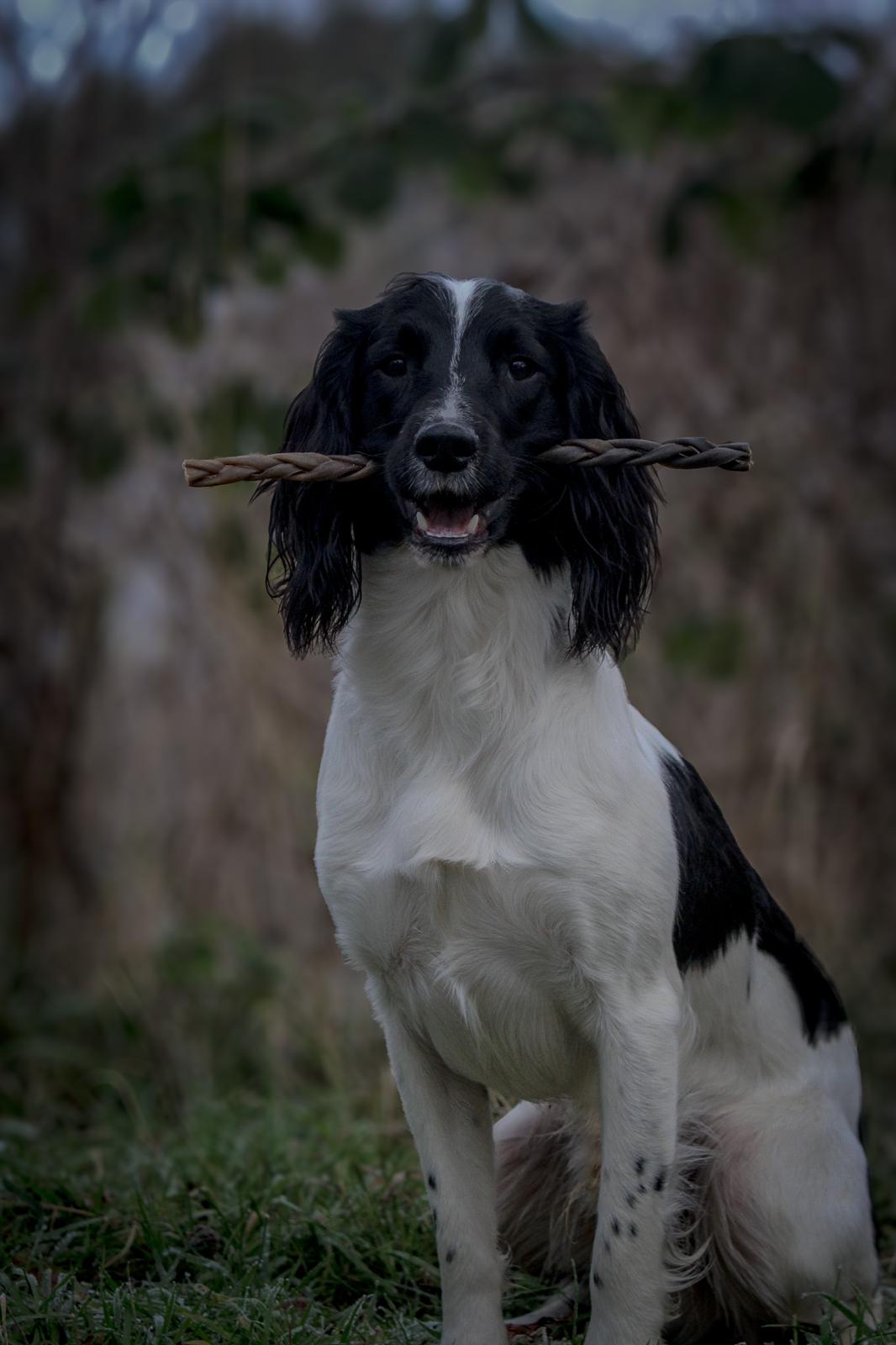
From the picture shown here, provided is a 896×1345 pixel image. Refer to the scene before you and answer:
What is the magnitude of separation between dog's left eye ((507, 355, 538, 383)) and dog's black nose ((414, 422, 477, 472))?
269 millimetres

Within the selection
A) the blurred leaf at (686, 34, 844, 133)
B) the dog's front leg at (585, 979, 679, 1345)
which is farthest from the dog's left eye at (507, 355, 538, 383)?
the blurred leaf at (686, 34, 844, 133)

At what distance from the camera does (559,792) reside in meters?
2.56

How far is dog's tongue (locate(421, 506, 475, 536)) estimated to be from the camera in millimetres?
2584

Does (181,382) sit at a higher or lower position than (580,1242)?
higher

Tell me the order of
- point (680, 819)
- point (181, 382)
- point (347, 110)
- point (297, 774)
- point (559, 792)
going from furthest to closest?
point (181, 382) → point (297, 774) → point (347, 110) → point (680, 819) → point (559, 792)

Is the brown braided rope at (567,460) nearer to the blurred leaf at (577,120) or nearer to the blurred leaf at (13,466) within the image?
the blurred leaf at (13,466)

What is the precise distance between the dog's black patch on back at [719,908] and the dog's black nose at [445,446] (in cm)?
75

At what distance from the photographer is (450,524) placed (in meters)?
2.60

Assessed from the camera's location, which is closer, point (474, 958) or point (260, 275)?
point (474, 958)

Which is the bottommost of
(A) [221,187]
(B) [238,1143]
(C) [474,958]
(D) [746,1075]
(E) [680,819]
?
(B) [238,1143]

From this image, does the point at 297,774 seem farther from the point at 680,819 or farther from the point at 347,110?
the point at 680,819

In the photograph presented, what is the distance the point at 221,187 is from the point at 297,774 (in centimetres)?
249

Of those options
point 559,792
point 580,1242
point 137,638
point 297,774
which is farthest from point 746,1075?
point 137,638

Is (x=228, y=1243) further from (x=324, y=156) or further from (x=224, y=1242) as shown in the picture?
(x=324, y=156)
